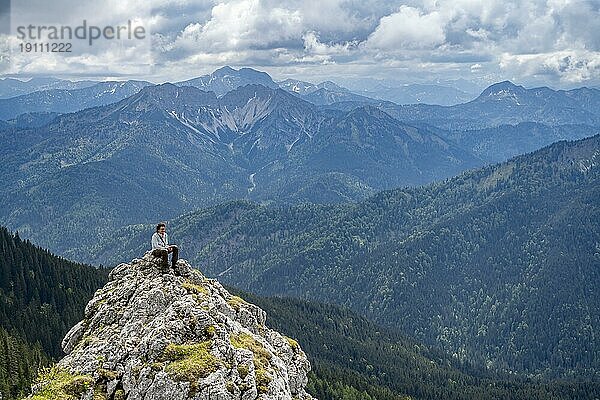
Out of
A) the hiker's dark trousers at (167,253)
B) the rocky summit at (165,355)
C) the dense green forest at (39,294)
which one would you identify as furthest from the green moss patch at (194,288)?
the dense green forest at (39,294)

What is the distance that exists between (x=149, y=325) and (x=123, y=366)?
3.65 m

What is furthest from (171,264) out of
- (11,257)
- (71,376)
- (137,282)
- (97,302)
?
(11,257)

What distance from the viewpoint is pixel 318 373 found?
170875mm

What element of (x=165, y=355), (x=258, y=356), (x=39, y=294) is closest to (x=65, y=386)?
(x=165, y=355)

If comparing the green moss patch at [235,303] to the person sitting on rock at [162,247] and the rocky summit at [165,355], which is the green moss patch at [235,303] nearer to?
the rocky summit at [165,355]

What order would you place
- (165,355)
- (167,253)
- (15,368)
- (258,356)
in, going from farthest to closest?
1. (15,368)
2. (167,253)
3. (258,356)
4. (165,355)

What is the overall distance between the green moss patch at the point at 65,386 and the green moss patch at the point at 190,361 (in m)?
5.95

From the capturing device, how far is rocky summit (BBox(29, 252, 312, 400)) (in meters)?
38.0

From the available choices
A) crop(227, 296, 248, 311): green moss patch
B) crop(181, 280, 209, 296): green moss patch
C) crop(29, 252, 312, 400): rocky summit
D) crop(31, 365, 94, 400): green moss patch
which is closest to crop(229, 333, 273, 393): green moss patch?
crop(29, 252, 312, 400): rocky summit

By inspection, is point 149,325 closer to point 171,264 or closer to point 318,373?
point 171,264

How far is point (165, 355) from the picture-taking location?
39406mm

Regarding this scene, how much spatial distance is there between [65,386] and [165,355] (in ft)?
23.5

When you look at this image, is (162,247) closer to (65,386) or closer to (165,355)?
(165,355)

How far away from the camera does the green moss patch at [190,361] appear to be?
37719 mm
